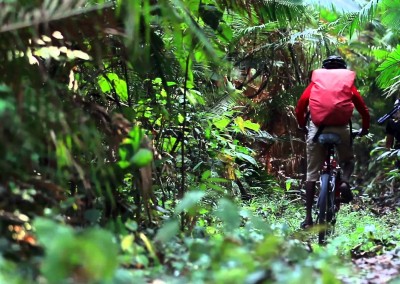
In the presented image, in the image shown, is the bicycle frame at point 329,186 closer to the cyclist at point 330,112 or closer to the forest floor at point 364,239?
the cyclist at point 330,112

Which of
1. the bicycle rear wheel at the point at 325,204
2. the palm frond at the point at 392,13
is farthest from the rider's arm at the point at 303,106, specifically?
the palm frond at the point at 392,13

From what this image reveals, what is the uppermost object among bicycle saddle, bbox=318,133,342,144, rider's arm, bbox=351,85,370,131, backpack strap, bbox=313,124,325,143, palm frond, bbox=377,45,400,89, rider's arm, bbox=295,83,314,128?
palm frond, bbox=377,45,400,89

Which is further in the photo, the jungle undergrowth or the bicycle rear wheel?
the bicycle rear wheel

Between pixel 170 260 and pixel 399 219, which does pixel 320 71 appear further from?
pixel 170 260

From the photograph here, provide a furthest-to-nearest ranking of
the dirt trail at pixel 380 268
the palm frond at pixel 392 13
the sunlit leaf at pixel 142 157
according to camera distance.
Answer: the palm frond at pixel 392 13, the dirt trail at pixel 380 268, the sunlit leaf at pixel 142 157

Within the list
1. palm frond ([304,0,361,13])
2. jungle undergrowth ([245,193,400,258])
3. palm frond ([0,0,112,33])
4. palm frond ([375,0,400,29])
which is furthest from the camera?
palm frond ([375,0,400,29])

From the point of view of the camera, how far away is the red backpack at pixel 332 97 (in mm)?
5207

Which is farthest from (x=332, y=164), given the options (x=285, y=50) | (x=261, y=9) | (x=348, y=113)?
(x=285, y=50)

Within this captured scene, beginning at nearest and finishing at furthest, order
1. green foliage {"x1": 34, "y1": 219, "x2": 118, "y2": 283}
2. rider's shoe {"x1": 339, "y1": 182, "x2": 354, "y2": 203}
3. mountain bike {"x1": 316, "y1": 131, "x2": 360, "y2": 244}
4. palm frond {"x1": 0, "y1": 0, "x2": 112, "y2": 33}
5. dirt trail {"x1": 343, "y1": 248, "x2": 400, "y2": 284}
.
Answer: green foliage {"x1": 34, "y1": 219, "x2": 118, "y2": 283} < palm frond {"x1": 0, "y1": 0, "x2": 112, "y2": 33} < dirt trail {"x1": 343, "y1": 248, "x2": 400, "y2": 284} < mountain bike {"x1": 316, "y1": 131, "x2": 360, "y2": 244} < rider's shoe {"x1": 339, "y1": 182, "x2": 354, "y2": 203}

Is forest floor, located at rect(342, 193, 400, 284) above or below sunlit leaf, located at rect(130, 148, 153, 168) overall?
below

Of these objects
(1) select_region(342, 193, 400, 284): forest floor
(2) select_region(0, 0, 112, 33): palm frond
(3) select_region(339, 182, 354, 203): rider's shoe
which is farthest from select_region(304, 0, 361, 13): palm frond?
(2) select_region(0, 0, 112, 33): palm frond

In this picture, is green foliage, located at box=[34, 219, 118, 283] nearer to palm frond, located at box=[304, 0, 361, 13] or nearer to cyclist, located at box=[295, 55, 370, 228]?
cyclist, located at box=[295, 55, 370, 228]

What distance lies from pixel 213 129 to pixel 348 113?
1746 millimetres

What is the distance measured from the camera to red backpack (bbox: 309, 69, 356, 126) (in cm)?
521
